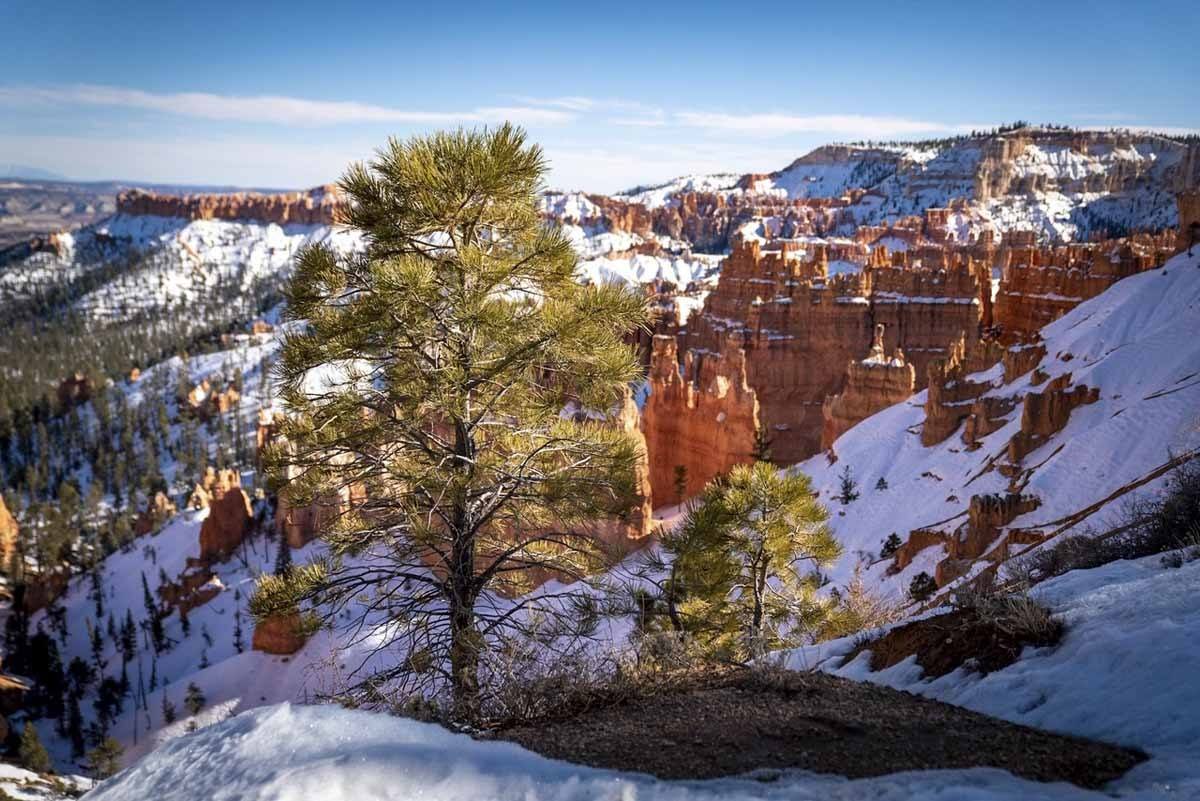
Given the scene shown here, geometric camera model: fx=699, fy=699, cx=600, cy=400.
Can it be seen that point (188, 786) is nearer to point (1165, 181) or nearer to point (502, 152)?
point (502, 152)

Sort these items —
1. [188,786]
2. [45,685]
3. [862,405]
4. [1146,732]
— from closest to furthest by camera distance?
[1146,732] → [188,786] → [862,405] → [45,685]

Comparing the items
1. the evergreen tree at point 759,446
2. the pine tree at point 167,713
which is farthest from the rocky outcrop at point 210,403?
the evergreen tree at point 759,446

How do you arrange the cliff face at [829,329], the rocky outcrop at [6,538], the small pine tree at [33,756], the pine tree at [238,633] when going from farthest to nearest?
the rocky outcrop at [6,538] → the cliff face at [829,329] → the pine tree at [238,633] → the small pine tree at [33,756]

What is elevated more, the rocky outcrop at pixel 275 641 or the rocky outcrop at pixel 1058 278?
the rocky outcrop at pixel 1058 278

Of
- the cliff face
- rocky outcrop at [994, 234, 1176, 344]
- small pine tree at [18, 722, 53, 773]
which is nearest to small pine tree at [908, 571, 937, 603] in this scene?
rocky outcrop at [994, 234, 1176, 344]

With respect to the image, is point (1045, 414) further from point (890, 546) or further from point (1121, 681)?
point (1121, 681)

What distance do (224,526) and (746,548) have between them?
150ft

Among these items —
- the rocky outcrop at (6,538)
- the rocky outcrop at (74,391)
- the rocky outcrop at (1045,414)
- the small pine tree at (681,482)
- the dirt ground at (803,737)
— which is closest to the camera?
the dirt ground at (803,737)

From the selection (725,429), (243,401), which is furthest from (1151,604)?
(243,401)

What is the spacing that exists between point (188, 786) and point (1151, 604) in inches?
249

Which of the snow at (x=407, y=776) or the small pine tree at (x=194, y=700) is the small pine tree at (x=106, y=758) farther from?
the snow at (x=407, y=776)

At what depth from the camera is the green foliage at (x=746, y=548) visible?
10859 mm

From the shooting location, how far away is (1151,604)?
4.89 metres

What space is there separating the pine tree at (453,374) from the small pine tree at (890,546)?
14.1 m
